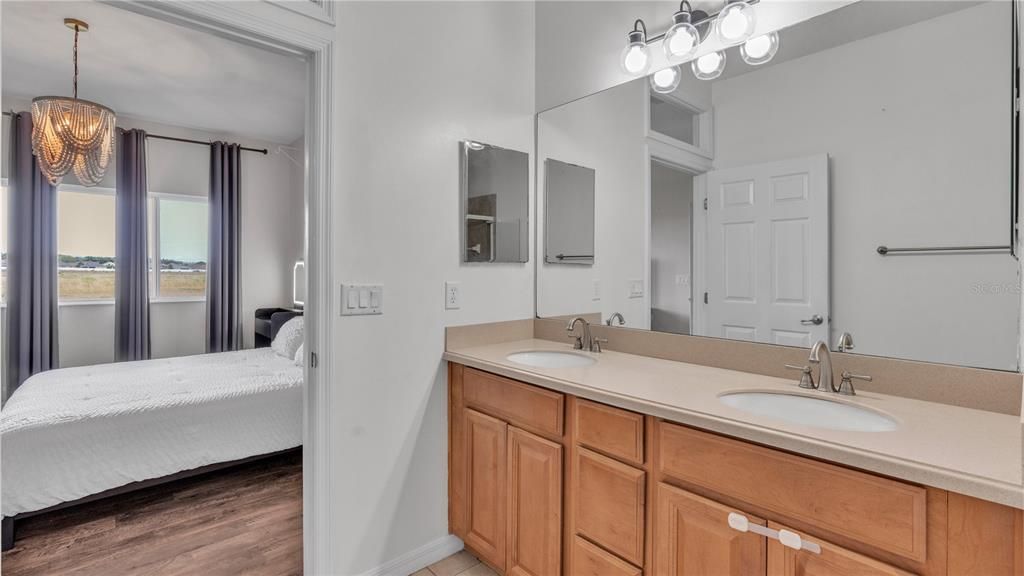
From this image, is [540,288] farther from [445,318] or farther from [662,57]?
[662,57]

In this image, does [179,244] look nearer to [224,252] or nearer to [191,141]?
[224,252]

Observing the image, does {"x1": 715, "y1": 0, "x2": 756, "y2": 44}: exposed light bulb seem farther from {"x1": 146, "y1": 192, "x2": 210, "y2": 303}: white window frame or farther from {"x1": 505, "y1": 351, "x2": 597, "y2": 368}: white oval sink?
{"x1": 146, "y1": 192, "x2": 210, "y2": 303}: white window frame

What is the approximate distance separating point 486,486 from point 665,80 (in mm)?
1734

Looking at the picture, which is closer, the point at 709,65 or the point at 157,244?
the point at 709,65

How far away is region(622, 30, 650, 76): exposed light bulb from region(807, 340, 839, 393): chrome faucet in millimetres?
1234

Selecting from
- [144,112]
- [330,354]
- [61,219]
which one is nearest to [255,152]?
[144,112]

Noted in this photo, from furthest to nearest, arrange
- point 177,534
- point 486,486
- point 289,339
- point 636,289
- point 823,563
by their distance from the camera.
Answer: point 289,339 → point 177,534 → point 636,289 → point 486,486 → point 823,563

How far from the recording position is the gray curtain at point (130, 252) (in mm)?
4176

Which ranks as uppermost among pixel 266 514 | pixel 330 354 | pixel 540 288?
pixel 540 288

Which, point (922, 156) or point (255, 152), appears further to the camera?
point (255, 152)

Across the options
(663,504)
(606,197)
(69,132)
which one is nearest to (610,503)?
(663,504)

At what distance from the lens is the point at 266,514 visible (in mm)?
2396

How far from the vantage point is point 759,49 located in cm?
158

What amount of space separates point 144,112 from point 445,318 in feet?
13.2
